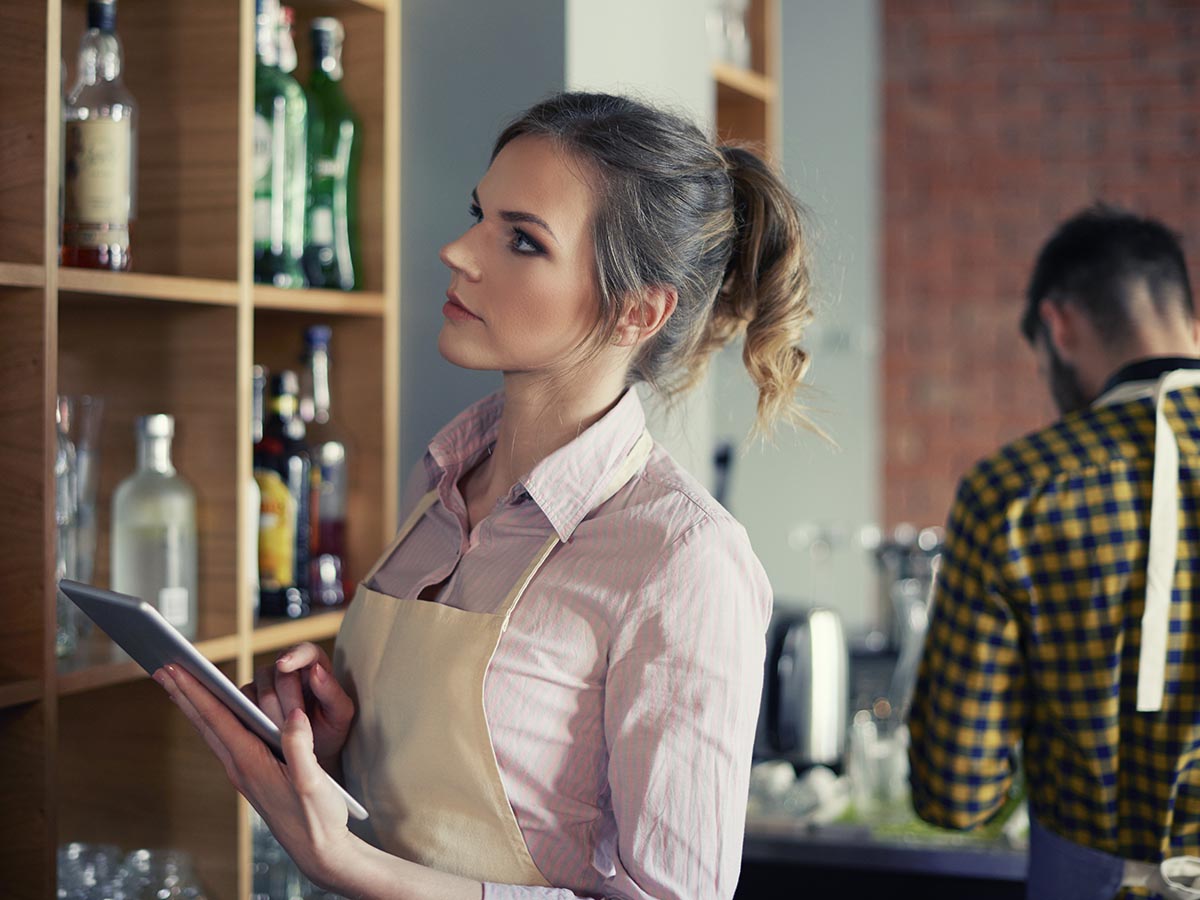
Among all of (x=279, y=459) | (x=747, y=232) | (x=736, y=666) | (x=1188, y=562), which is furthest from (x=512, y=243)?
(x=1188, y=562)

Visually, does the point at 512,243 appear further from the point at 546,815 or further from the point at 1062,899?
the point at 1062,899

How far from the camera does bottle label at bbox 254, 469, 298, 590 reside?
69.0 inches

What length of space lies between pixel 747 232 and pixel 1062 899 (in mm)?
939

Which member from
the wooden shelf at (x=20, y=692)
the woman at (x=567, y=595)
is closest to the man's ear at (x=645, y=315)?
the woman at (x=567, y=595)

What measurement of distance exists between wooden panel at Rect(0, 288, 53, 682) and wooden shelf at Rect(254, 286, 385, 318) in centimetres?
35

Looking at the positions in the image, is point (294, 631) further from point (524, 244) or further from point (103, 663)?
point (524, 244)

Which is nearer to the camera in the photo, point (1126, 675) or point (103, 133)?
point (103, 133)

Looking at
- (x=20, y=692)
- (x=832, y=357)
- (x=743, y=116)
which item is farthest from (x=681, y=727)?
(x=832, y=357)

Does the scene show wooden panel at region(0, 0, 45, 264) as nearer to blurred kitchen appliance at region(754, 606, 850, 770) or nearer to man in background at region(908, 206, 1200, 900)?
man in background at region(908, 206, 1200, 900)

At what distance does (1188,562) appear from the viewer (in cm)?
164

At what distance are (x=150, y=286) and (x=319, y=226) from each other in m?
0.38

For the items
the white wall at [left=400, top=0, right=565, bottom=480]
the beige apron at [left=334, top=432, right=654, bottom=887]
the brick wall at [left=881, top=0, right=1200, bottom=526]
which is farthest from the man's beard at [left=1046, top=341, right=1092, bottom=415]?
the brick wall at [left=881, top=0, right=1200, bottom=526]

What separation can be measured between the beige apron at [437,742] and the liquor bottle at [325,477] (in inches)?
23.2

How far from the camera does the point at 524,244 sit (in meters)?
1.21
